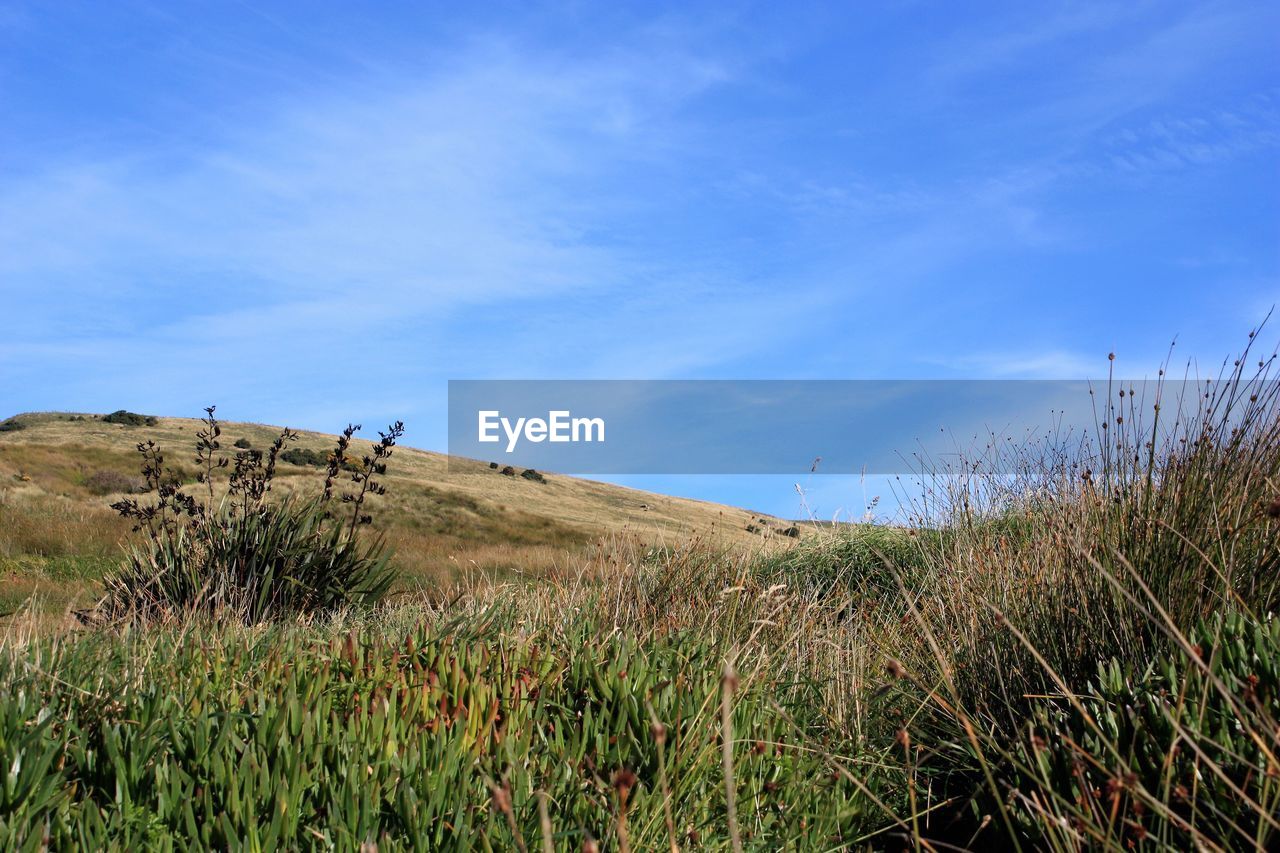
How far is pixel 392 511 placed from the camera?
32.5 m

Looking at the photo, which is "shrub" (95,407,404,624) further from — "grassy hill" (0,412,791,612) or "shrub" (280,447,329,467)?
"shrub" (280,447,329,467)

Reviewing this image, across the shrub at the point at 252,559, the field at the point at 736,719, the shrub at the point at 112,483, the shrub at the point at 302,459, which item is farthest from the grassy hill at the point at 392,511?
the field at the point at 736,719

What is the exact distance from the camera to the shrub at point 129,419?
164 ft

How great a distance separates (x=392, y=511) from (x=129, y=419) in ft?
87.4

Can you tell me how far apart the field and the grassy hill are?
311cm

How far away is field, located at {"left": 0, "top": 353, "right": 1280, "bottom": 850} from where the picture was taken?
112 inches

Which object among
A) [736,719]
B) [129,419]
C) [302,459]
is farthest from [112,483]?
[736,719]

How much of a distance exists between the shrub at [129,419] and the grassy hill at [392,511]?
258mm

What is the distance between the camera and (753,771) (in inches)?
148

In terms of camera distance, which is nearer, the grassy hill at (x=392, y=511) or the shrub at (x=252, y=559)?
the shrub at (x=252, y=559)

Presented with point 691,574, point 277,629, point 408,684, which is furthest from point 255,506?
point 408,684

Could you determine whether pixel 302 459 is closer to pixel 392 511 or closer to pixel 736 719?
pixel 392 511

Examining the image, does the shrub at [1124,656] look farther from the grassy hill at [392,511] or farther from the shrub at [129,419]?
the shrub at [129,419]

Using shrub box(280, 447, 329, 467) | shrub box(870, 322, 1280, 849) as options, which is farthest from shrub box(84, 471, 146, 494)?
shrub box(870, 322, 1280, 849)
